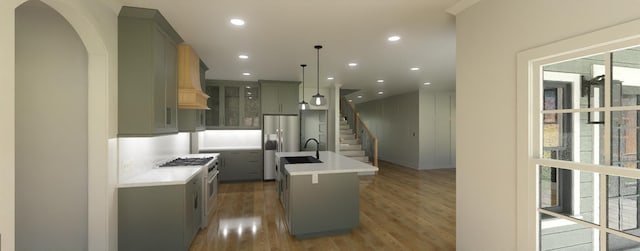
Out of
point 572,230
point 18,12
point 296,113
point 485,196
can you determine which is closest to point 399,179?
point 296,113

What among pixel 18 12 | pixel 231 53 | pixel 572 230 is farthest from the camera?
pixel 231 53

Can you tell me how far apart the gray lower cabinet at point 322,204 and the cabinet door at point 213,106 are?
3.95 metres

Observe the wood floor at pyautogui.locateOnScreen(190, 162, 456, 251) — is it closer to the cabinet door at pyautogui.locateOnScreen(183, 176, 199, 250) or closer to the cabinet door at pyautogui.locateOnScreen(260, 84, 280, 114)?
the cabinet door at pyautogui.locateOnScreen(183, 176, 199, 250)

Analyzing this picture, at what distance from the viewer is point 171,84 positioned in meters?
3.24

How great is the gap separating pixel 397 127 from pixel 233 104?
6048 mm

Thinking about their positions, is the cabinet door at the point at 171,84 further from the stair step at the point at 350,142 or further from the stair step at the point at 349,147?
the stair step at the point at 350,142

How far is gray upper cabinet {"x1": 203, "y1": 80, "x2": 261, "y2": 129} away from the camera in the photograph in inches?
261

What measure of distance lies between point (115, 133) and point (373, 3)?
110 inches

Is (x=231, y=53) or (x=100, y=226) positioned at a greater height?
(x=231, y=53)

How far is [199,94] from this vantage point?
3779 millimetres

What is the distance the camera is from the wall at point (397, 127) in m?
8.88

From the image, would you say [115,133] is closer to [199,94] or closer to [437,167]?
[199,94]

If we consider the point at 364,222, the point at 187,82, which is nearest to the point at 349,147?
the point at 364,222

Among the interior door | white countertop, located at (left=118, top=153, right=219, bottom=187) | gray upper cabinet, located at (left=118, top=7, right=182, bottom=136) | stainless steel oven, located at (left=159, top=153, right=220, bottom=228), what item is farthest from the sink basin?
the interior door
